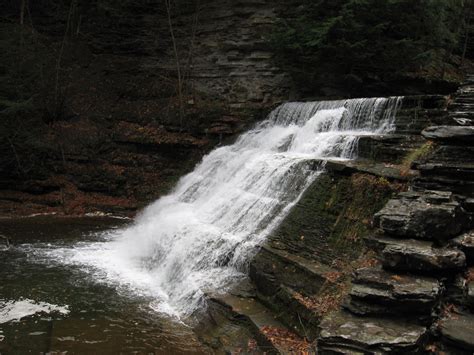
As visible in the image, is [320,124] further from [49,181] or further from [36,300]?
[49,181]

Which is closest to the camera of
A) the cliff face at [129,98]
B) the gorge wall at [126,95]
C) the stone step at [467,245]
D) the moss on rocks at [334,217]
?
the stone step at [467,245]

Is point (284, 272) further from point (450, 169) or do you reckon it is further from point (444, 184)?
point (450, 169)

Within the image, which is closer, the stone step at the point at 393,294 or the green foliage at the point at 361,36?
the stone step at the point at 393,294

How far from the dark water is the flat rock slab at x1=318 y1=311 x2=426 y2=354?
8.29ft

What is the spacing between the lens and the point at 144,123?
58.1ft

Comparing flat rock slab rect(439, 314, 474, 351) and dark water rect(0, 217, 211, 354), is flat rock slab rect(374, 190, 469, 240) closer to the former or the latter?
flat rock slab rect(439, 314, 474, 351)

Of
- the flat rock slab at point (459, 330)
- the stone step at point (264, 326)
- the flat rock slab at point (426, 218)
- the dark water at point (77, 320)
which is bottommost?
the dark water at point (77, 320)

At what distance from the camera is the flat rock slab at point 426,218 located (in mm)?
6316

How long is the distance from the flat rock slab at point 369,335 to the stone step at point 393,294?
146 millimetres

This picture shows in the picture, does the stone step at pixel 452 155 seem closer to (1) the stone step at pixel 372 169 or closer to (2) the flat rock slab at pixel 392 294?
(1) the stone step at pixel 372 169

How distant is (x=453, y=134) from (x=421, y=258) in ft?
9.65

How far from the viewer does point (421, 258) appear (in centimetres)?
580

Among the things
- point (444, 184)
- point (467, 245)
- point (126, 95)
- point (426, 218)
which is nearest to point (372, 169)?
point (444, 184)

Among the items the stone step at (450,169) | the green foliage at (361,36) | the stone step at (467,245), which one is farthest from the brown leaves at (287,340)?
the green foliage at (361,36)
